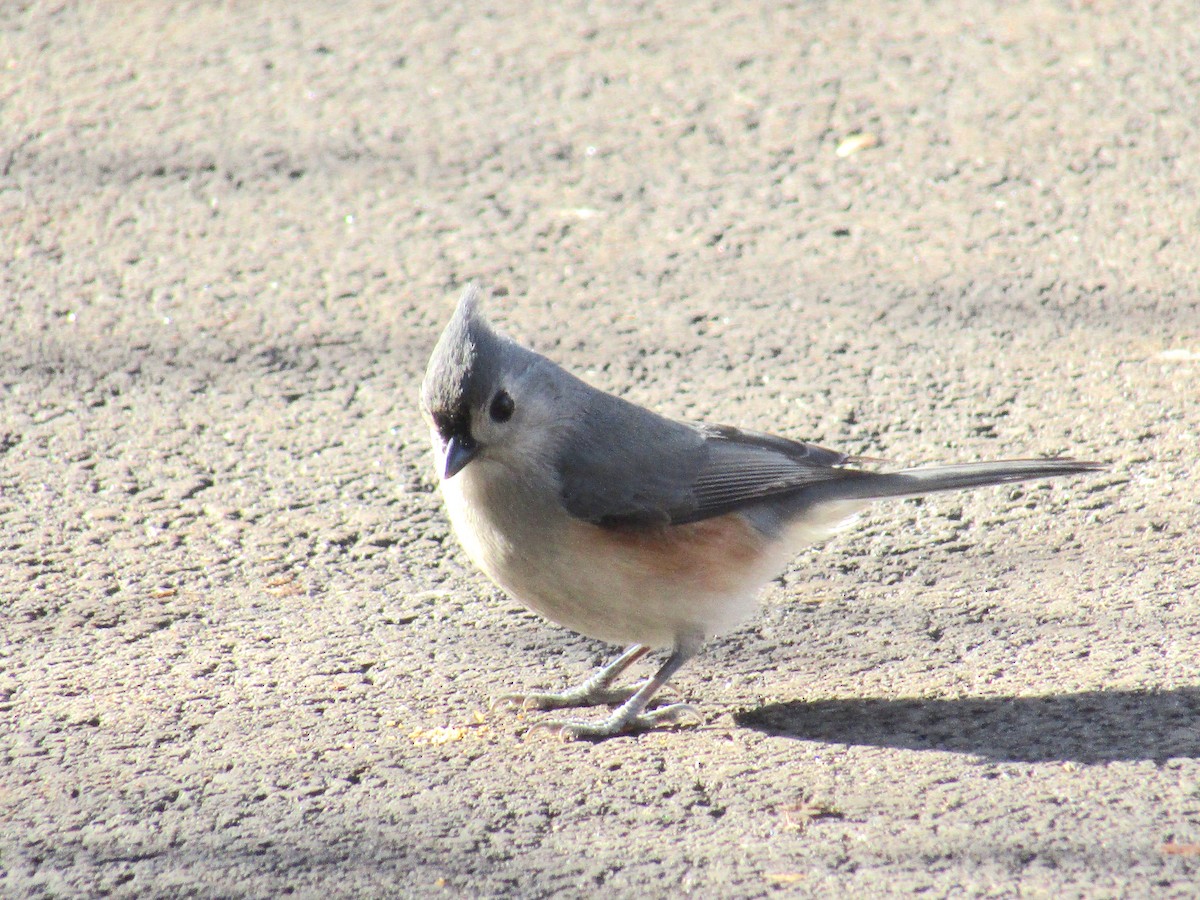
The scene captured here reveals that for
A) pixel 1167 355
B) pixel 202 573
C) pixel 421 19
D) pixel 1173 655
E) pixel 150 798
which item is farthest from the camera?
pixel 421 19

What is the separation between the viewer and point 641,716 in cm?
416

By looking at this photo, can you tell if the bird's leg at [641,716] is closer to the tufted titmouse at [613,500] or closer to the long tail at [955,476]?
the tufted titmouse at [613,500]

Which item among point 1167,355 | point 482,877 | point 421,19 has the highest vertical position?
point 421,19

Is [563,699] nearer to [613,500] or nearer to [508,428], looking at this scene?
[613,500]

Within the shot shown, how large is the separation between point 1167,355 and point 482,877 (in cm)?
394

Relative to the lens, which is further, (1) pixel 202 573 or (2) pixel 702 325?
(2) pixel 702 325

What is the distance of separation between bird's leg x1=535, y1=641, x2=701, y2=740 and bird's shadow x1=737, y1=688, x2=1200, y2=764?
20cm

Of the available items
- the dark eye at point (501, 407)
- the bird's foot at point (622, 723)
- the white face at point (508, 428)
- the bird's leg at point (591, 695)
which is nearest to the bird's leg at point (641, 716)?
the bird's foot at point (622, 723)

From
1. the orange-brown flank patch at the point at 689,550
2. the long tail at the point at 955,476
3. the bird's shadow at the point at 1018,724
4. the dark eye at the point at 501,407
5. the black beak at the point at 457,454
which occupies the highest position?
the dark eye at the point at 501,407

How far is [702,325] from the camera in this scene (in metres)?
6.36

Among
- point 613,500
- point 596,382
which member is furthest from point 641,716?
point 596,382

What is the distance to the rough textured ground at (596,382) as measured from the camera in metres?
3.52

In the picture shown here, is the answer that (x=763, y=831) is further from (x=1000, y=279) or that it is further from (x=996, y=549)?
(x=1000, y=279)

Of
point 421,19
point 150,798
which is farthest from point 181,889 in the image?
point 421,19
